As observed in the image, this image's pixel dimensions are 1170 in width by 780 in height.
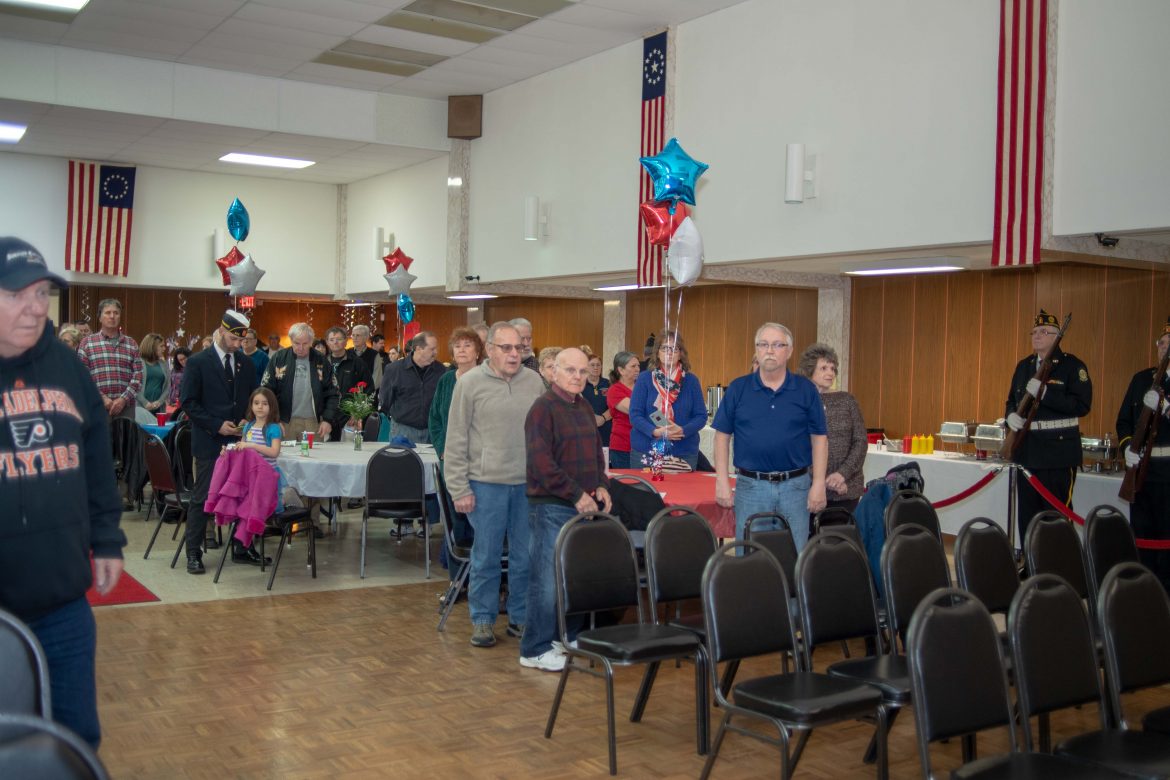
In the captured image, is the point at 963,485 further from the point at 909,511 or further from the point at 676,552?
the point at 676,552

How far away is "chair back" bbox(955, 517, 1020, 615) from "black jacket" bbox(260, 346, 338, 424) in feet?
18.4

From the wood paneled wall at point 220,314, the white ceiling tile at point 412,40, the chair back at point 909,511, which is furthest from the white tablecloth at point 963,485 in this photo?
the wood paneled wall at point 220,314

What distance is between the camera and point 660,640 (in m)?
4.16

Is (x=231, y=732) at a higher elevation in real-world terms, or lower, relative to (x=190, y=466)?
lower

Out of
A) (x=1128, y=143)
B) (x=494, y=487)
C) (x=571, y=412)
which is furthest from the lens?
(x=1128, y=143)

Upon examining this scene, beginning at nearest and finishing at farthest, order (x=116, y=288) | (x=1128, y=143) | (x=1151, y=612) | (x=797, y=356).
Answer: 1. (x=1151, y=612)
2. (x=1128, y=143)
3. (x=797, y=356)
4. (x=116, y=288)

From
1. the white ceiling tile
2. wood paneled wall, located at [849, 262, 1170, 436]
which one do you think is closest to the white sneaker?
wood paneled wall, located at [849, 262, 1170, 436]

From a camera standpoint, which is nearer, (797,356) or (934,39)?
(934,39)

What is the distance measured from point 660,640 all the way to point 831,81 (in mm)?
5670

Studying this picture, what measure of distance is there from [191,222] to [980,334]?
1075 cm

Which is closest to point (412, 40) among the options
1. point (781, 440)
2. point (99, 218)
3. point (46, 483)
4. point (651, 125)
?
point (651, 125)

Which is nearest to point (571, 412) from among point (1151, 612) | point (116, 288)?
point (1151, 612)

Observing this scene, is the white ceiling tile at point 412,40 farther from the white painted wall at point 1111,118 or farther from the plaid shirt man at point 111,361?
the white painted wall at point 1111,118

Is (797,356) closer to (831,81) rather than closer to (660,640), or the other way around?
(831,81)
